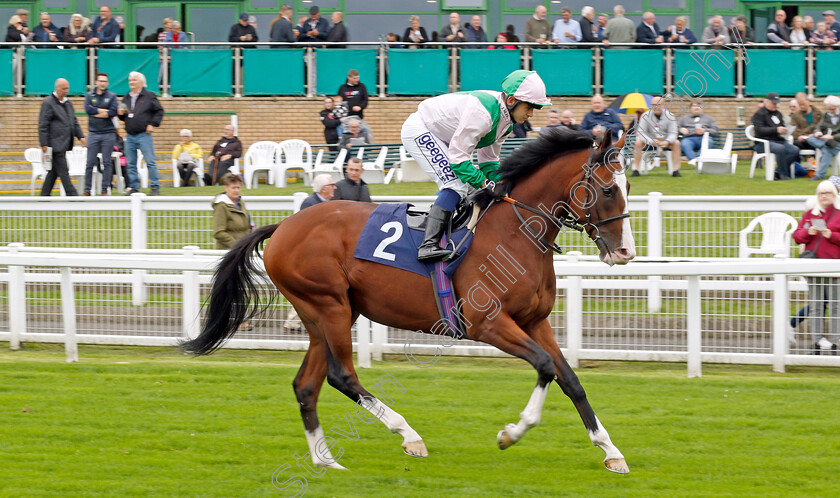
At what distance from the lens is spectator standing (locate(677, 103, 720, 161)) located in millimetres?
14461

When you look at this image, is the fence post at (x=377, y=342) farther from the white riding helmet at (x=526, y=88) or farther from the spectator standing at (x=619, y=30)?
the spectator standing at (x=619, y=30)

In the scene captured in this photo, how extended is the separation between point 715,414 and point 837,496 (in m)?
1.47

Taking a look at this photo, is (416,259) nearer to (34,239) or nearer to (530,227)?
(530,227)

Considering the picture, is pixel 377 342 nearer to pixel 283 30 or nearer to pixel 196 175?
pixel 196 175

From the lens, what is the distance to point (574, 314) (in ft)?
24.1

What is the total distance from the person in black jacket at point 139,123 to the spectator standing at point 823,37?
9.86 meters

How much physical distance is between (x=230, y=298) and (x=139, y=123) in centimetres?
785

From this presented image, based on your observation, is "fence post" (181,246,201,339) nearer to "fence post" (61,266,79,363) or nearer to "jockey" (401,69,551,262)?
"fence post" (61,266,79,363)

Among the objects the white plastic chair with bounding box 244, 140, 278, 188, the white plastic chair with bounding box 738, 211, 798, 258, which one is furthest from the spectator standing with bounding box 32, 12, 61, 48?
the white plastic chair with bounding box 738, 211, 798, 258

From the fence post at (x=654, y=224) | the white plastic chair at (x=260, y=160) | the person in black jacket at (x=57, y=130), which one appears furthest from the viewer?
the white plastic chair at (x=260, y=160)

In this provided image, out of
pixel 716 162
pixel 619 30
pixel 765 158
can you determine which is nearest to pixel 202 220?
pixel 716 162

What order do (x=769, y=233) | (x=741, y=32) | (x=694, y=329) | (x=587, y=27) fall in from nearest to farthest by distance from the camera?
(x=694, y=329) < (x=769, y=233) < (x=741, y=32) < (x=587, y=27)

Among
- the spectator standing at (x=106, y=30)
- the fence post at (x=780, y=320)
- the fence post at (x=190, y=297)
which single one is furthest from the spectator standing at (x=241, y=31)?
the fence post at (x=780, y=320)

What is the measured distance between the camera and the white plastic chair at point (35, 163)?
14863 millimetres
